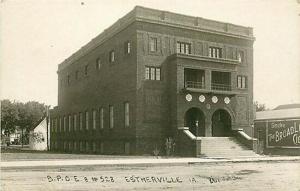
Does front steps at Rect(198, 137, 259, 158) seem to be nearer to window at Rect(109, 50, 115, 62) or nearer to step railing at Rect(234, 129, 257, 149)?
step railing at Rect(234, 129, 257, 149)

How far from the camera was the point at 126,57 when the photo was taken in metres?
36.6

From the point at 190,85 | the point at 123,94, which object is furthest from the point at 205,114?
the point at 123,94

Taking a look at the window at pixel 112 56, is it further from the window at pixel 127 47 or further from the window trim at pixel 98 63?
the window trim at pixel 98 63

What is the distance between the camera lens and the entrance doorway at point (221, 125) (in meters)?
38.0

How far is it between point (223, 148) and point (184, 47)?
354 inches

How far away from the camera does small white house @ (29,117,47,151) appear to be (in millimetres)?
76375

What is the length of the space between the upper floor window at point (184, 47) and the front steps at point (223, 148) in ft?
24.6

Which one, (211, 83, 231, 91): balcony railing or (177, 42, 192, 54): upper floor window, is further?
(211, 83, 231, 91): balcony railing

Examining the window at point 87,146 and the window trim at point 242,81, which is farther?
the window at point 87,146

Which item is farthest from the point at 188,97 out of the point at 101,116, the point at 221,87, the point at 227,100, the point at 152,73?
the point at 101,116

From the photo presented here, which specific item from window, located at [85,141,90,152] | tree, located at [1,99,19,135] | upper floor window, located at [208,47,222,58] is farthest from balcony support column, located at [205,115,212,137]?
tree, located at [1,99,19,135]

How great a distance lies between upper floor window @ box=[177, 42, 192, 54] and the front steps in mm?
7501

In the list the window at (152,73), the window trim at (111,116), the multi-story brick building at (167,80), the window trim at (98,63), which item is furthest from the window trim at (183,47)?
the window trim at (98,63)

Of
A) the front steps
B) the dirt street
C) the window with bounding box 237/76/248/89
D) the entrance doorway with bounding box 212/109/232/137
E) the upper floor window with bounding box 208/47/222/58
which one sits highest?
the upper floor window with bounding box 208/47/222/58
